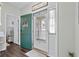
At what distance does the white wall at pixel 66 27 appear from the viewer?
94.7 inches

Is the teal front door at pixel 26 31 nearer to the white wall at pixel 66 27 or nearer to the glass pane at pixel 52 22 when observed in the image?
the glass pane at pixel 52 22

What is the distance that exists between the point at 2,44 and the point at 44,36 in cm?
234

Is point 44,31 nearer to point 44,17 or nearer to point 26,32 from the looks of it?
point 44,17

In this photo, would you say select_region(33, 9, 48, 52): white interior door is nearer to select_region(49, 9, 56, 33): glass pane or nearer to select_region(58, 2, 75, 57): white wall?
select_region(49, 9, 56, 33): glass pane

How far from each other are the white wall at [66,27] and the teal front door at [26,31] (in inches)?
108

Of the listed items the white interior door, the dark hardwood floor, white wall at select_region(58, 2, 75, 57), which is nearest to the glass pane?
white wall at select_region(58, 2, 75, 57)

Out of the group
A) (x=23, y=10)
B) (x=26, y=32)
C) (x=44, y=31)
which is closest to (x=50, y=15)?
(x=44, y=31)

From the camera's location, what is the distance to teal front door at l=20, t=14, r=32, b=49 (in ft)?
16.6

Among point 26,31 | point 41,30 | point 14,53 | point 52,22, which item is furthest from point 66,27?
point 26,31

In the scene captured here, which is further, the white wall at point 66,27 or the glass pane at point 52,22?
the glass pane at point 52,22

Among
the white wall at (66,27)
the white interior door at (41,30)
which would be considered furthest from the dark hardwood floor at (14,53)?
the white wall at (66,27)

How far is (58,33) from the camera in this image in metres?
2.44

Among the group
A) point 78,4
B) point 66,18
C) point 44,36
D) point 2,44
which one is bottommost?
point 2,44

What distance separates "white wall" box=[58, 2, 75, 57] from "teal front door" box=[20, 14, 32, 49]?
275 centimetres
